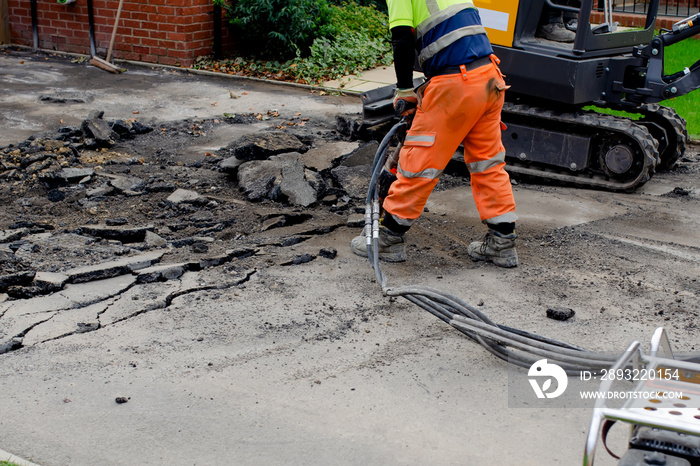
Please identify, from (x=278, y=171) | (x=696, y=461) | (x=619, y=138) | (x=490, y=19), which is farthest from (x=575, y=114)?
(x=696, y=461)

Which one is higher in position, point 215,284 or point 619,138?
point 619,138

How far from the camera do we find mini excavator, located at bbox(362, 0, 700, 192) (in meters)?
6.95

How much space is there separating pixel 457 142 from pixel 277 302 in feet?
5.36

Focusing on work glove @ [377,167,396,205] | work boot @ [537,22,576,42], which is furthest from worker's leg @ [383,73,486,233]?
work boot @ [537,22,576,42]

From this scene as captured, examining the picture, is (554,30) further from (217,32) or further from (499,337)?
(217,32)

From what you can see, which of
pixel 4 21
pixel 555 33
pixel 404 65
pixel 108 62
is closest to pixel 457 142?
pixel 404 65

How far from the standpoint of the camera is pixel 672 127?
7.49 meters

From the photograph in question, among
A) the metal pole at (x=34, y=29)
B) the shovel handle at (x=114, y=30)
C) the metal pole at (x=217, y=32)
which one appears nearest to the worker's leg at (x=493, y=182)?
the metal pole at (x=217, y=32)

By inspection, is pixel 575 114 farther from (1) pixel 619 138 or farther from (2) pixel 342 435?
(2) pixel 342 435

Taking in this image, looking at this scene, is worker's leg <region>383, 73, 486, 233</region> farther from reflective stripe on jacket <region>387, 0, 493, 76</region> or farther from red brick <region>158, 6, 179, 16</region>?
red brick <region>158, 6, 179, 16</region>

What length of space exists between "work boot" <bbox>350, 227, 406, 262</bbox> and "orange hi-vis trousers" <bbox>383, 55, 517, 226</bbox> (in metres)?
0.17

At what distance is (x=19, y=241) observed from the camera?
17.6ft

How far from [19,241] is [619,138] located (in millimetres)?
5449

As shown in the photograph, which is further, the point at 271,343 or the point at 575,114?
the point at 575,114
